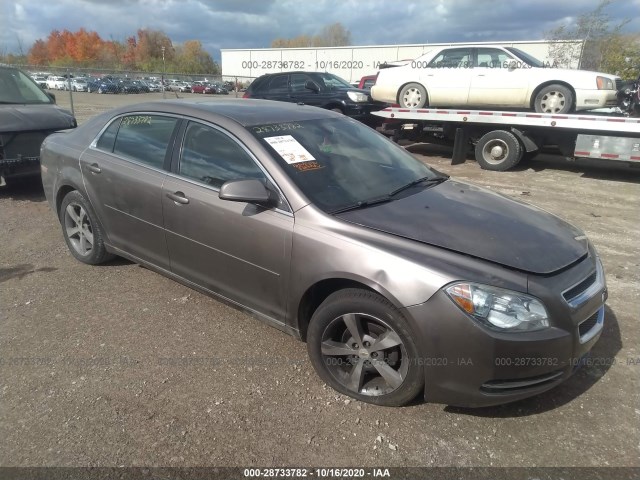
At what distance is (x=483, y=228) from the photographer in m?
2.66

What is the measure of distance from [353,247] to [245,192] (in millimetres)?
750

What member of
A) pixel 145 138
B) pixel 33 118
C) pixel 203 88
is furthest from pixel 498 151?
pixel 203 88

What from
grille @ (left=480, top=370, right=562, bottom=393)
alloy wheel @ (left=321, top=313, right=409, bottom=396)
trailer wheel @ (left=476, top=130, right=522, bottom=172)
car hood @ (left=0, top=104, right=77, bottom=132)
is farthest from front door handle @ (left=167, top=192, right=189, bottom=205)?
trailer wheel @ (left=476, top=130, right=522, bottom=172)

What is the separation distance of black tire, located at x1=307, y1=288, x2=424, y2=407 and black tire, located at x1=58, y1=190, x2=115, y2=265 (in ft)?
8.20

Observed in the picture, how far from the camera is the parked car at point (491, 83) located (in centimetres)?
851

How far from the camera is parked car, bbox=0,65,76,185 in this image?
628 cm

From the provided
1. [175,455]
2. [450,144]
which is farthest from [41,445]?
[450,144]

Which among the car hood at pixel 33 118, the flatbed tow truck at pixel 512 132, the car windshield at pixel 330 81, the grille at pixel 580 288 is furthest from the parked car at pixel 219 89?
the grille at pixel 580 288

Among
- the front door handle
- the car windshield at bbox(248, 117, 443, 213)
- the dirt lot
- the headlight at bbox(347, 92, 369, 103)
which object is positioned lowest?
the dirt lot

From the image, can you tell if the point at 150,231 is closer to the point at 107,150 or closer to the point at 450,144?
the point at 107,150

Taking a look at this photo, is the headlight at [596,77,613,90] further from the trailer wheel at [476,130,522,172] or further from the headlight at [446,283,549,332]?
the headlight at [446,283,549,332]

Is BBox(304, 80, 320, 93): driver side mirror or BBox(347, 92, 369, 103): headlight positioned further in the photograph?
BBox(304, 80, 320, 93): driver side mirror

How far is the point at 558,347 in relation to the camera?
227cm

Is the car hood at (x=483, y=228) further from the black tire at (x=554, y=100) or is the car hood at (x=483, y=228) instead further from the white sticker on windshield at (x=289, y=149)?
the black tire at (x=554, y=100)
